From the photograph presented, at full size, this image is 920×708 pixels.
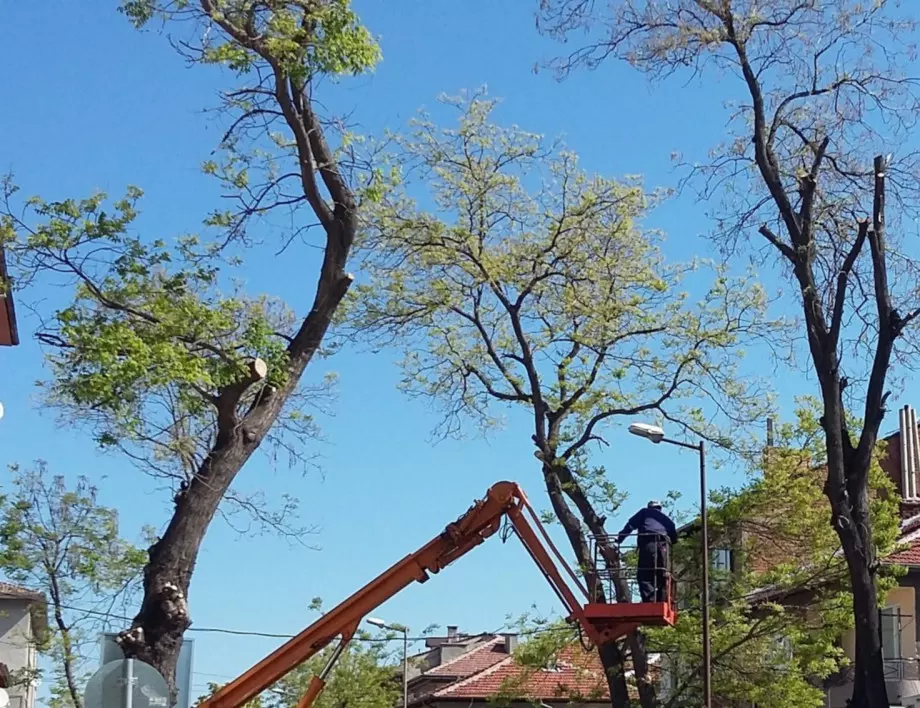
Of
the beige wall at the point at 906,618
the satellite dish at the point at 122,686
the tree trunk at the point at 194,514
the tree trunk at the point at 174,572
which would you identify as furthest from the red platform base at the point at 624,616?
the beige wall at the point at 906,618

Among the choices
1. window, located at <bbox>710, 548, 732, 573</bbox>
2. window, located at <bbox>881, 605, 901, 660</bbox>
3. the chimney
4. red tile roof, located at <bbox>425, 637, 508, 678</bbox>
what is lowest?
window, located at <bbox>881, 605, 901, 660</bbox>

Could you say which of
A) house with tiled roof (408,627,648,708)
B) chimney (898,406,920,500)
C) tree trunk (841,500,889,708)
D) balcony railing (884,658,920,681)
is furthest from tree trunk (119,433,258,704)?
chimney (898,406,920,500)

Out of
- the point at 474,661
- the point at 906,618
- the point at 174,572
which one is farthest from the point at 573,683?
the point at 474,661

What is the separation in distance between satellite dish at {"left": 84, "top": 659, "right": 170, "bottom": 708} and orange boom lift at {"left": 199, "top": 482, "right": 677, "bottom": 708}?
6.61 metres

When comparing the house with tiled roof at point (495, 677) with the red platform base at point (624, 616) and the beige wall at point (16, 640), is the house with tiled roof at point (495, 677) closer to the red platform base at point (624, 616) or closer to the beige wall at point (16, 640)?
the red platform base at point (624, 616)

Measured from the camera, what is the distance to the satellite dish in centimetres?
1066

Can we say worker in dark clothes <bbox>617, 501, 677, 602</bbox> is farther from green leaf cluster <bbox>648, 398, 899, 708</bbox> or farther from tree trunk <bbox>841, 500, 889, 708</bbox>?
green leaf cluster <bbox>648, 398, 899, 708</bbox>

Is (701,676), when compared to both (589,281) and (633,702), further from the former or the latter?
(589,281)

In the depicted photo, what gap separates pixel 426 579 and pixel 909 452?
93.5 ft

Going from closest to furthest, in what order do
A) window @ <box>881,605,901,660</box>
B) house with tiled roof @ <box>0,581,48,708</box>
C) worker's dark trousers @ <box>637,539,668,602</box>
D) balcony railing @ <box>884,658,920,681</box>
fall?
worker's dark trousers @ <box>637,539,668,602</box> → balcony railing @ <box>884,658,920,681</box> → window @ <box>881,605,901,660</box> → house with tiled roof @ <box>0,581,48,708</box>

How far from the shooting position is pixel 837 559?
28.9 m

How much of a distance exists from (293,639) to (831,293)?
10026 mm

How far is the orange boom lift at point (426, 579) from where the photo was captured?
17.3 m

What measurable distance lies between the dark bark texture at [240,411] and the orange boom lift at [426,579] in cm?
369
